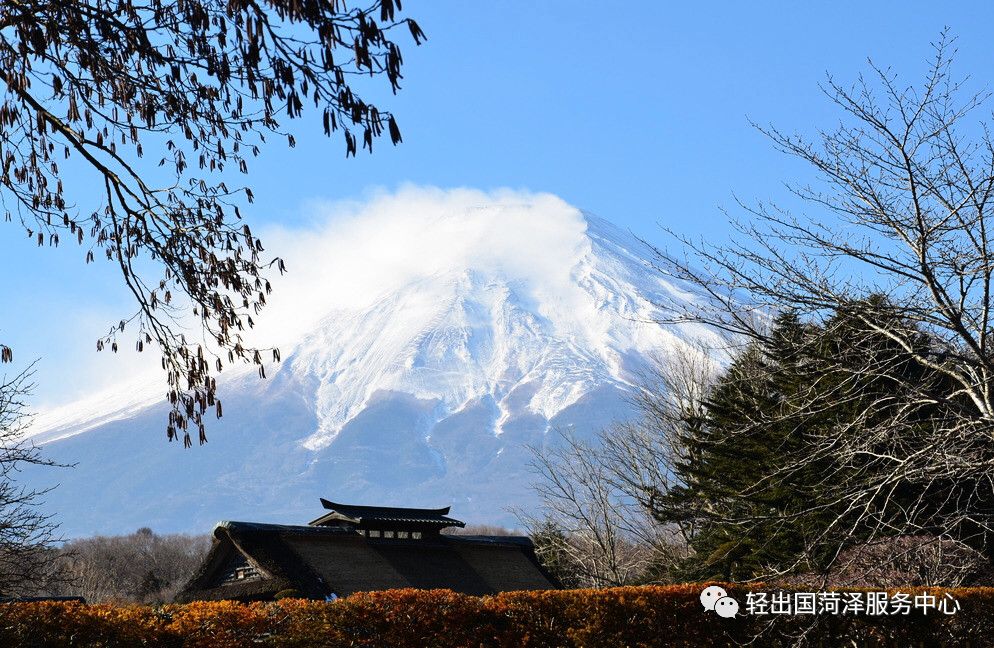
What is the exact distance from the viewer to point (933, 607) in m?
13.3

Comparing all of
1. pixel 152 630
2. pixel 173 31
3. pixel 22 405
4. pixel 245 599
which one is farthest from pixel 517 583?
pixel 173 31

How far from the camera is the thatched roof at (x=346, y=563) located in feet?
78.2

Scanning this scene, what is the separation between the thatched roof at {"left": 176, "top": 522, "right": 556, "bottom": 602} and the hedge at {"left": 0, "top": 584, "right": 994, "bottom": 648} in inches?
469

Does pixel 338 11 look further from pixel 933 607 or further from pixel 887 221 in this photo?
pixel 933 607

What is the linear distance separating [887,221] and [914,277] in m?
0.62

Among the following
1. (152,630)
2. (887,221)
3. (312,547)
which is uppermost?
(887,221)

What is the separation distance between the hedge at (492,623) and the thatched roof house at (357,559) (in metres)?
11.7

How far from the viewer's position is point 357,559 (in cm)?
2552

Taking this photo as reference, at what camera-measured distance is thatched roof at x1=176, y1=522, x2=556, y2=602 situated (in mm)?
23828

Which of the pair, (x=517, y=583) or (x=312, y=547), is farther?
(x=517, y=583)

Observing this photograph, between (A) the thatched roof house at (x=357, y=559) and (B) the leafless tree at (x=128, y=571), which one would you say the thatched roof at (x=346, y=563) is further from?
(B) the leafless tree at (x=128, y=571)

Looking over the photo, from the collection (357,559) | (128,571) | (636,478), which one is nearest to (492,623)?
(357,559)

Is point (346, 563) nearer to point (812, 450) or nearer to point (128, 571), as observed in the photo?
point (812, 450)

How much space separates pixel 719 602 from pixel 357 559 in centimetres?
1414
